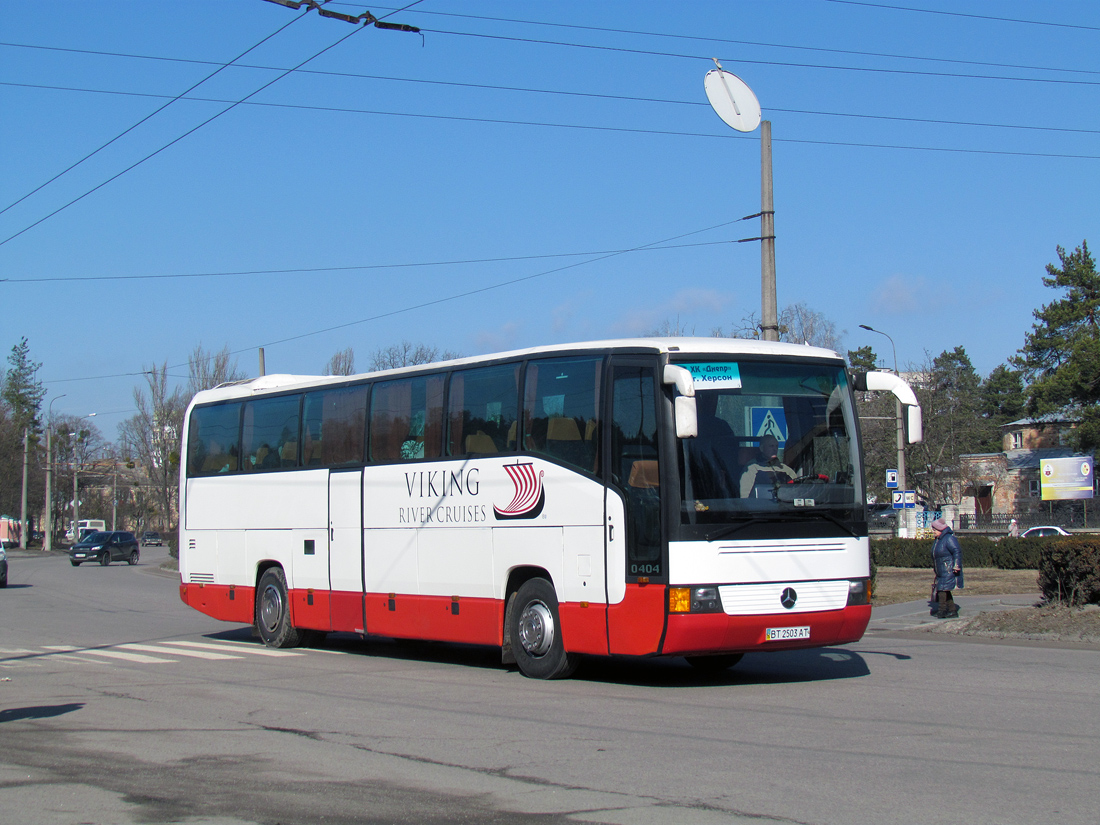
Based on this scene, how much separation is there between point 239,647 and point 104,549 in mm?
43267

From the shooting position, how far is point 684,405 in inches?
409

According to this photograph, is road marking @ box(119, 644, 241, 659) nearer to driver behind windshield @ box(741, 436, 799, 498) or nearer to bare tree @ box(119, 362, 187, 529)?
driver behind windshield @ box(741, 436, 799, 498)

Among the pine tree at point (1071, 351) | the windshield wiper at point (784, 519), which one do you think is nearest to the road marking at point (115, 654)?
the windshield wiper at point (784, 519)

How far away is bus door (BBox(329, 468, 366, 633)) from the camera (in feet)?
49.7

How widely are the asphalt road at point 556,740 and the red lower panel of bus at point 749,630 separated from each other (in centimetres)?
47

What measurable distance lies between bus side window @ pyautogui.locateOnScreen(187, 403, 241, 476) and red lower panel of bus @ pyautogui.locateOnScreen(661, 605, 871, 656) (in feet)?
30.4

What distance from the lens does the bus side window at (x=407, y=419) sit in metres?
13.9

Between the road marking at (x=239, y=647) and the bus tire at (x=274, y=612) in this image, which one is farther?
the bus tire at (x=274, y=612)

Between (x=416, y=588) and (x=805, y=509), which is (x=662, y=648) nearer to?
(x=805, y=509)

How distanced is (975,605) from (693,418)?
13.3 meters

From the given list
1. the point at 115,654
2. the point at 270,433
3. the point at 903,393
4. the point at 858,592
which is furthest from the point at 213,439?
the point at 903,393

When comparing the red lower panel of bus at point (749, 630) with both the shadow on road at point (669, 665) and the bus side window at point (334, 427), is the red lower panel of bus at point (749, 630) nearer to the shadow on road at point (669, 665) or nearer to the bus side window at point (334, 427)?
the shadow on road at point (669, 665)

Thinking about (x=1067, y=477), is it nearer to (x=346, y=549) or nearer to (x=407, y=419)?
(x=346, y=549)

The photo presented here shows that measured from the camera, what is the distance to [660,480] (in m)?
11.0
